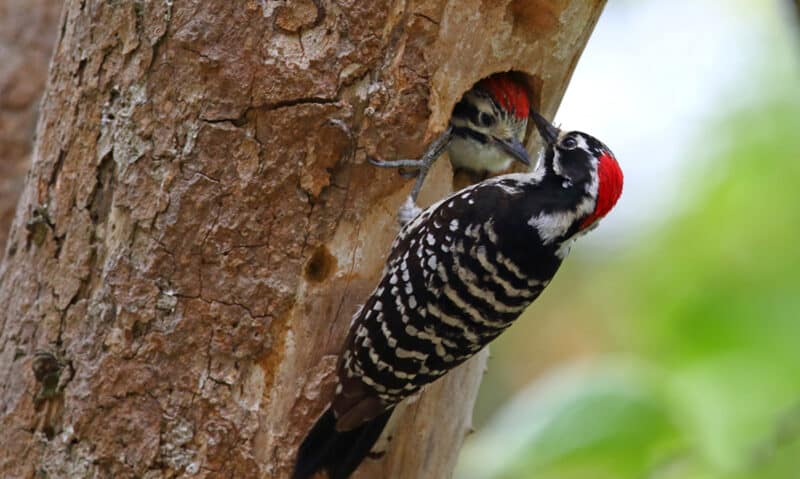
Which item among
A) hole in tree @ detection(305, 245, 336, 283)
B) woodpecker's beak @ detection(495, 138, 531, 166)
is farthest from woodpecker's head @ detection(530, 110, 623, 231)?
hole in tree @ detection(305, 245, 336, 283)

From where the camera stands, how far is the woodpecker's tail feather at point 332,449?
3.63 meters

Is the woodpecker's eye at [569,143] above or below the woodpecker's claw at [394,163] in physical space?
above

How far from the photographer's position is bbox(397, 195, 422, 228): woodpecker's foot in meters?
3.86

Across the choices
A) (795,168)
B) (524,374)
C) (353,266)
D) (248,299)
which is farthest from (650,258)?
(524,374)

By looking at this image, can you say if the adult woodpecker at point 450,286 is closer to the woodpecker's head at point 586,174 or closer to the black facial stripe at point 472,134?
the woodpecker's head at point 586,174

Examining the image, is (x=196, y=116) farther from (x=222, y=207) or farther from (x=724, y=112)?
(x=724, y=112)

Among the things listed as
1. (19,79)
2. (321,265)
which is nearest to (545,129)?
(321,265)

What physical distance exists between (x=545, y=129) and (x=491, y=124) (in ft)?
0.78

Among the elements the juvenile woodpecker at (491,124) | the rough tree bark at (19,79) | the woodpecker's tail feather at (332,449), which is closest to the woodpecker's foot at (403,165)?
the juvenile woodpecker at (491,124)

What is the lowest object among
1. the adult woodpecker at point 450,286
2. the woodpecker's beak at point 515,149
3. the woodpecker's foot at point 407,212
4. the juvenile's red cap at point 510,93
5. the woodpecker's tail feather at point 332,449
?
the woodpecker's tail feather at point 332,449

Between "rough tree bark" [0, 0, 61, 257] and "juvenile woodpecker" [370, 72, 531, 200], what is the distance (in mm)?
2464

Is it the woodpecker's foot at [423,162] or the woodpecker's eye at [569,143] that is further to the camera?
the woodpecker's eye at [569,143]

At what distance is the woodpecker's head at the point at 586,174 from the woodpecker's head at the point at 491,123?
281 mm

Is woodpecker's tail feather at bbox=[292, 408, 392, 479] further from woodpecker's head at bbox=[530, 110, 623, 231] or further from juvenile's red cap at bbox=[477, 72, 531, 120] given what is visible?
juvenile's red cap at bbox=[477, 72, 531, 120]
